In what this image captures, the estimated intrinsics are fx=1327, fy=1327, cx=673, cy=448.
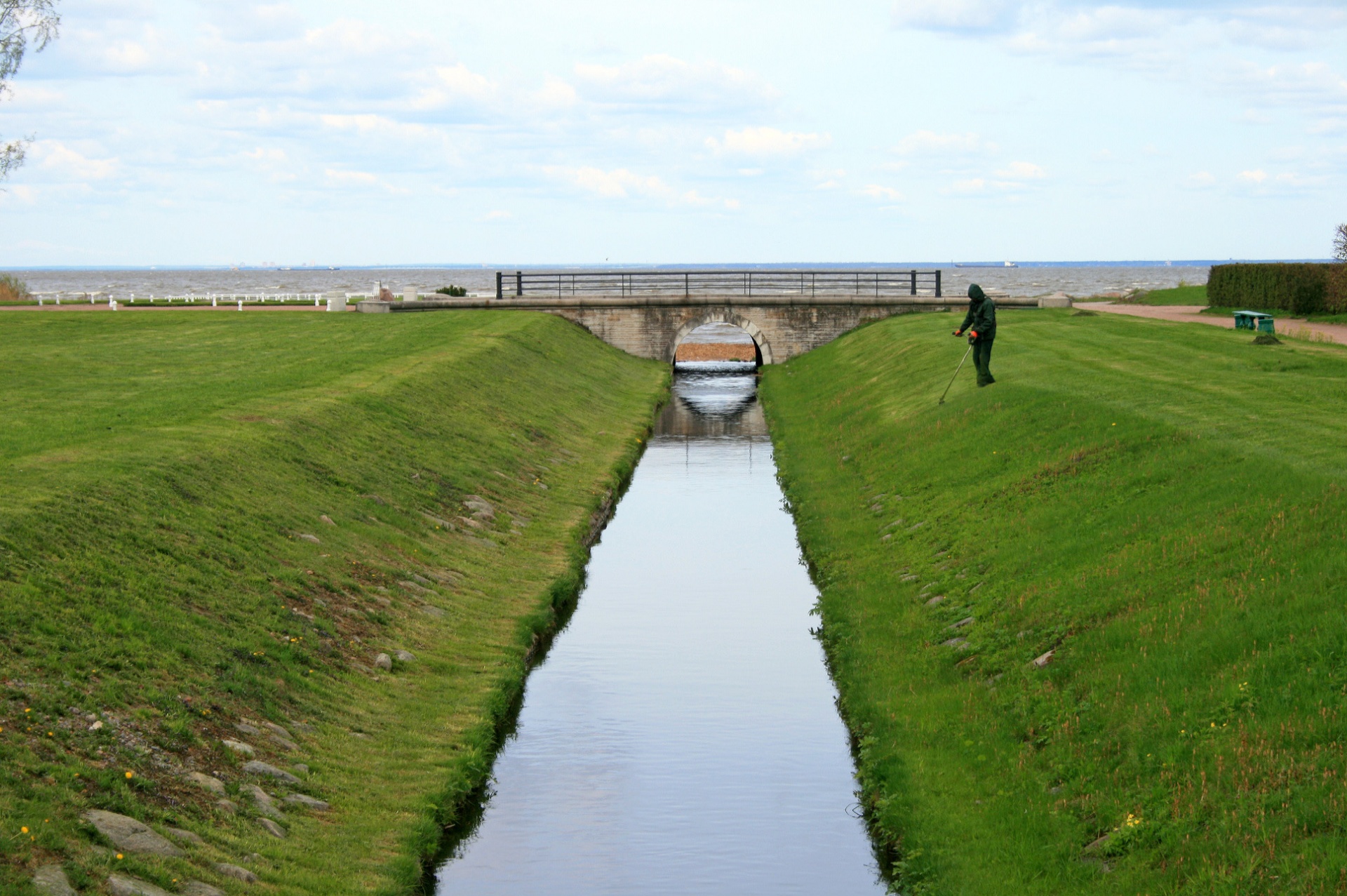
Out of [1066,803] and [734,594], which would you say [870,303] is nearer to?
[734,594]

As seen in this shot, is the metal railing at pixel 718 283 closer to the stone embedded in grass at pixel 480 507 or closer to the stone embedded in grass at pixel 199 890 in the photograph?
the stone embedded in grass at pixel 480 507

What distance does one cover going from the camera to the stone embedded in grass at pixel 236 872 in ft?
32.7

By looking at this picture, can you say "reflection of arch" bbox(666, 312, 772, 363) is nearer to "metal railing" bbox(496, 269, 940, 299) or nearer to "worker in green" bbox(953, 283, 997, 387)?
"metal railing" bbox(496, 269, 940, 299)

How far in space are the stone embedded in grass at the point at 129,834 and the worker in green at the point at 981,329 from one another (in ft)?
68.8

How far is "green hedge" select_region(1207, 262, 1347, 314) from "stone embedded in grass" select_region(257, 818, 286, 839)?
4082cm

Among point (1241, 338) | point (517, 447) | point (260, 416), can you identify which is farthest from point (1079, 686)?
point (1241, 338)

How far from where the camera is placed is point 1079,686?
12734mm

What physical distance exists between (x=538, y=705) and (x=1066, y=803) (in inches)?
278

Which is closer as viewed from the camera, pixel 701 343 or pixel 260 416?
pixel 260 416

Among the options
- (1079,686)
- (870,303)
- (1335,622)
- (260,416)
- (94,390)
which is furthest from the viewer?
(870,303)

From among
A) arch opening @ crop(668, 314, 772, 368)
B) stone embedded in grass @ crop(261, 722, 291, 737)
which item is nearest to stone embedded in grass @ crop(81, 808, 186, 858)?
stone embedded in grass @ crop(261, 722, 291, 737)

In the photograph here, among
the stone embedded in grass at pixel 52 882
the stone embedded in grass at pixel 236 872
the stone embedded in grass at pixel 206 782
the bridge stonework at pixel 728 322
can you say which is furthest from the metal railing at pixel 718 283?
the stone embedded in grass at pixel 52 882

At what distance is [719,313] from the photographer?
57.9 m

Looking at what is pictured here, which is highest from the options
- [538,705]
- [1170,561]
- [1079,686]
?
[1170,561]
